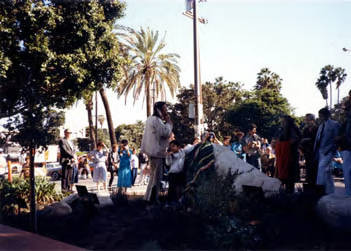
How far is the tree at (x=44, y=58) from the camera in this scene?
21.9 ft

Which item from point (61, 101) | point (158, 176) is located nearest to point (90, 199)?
point (158, 176)

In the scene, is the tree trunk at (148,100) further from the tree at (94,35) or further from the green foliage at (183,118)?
the tree at (94,35)

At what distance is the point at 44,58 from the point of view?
281 inches

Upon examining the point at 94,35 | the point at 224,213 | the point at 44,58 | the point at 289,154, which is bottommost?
the point at 224,213

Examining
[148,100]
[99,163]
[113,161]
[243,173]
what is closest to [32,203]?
[243,173]

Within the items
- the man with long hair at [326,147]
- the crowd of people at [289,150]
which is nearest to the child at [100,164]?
the crowd of people at [289,150]

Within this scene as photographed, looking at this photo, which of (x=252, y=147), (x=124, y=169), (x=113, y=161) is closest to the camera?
(x=124, y=169)

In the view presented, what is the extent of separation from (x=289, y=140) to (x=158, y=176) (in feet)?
8.93

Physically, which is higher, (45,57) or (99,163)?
(45,57)

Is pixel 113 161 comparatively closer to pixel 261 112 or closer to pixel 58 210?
pixel 58 210

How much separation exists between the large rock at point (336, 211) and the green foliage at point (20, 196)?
5921 millimetres

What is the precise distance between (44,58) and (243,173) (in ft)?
14.1

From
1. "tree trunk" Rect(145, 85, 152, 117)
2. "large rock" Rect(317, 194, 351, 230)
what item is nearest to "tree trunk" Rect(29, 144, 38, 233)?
"large rock" Rect(317, 194, 351, 230)

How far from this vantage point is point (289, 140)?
7516 mm
